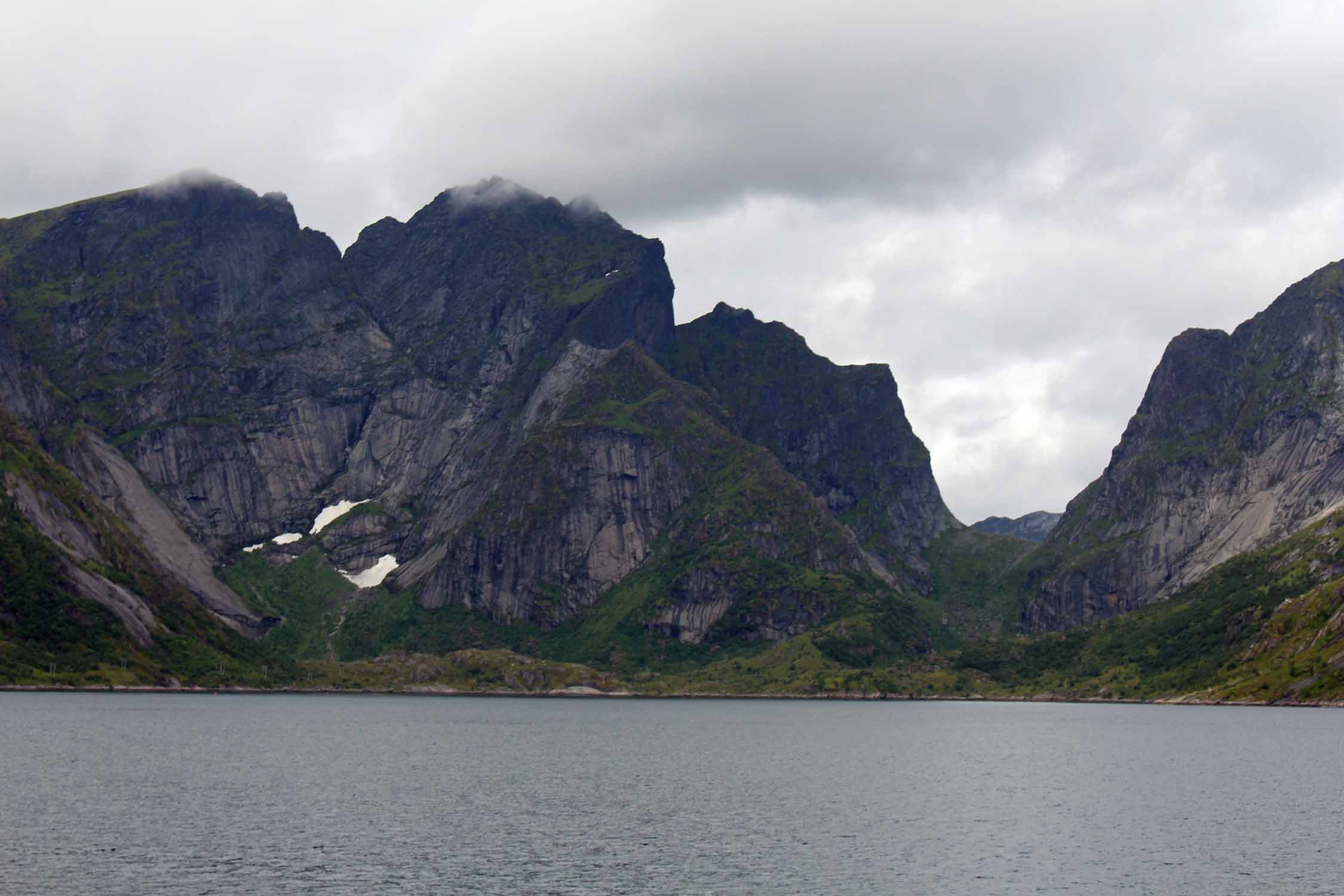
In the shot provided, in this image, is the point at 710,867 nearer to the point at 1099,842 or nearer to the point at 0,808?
the point at 1099,842

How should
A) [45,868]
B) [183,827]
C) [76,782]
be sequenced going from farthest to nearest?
1. [76,782]
2. [183,827]
3. [45,868]

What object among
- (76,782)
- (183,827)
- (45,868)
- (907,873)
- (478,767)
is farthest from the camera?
(478,767)

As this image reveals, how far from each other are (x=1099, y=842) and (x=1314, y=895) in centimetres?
2573

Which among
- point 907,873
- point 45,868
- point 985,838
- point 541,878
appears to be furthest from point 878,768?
point 45,868

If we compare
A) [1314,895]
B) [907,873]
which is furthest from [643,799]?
[1314,895]

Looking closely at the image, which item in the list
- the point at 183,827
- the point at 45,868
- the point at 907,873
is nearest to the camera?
the point at 45,868

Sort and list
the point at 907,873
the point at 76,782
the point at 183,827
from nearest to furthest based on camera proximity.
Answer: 1. the point at 907,873
2. the point at 183,827
3. the point at 76,782

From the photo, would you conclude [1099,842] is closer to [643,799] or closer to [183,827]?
[643,799]

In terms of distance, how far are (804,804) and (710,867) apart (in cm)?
4311

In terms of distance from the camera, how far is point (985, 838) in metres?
123

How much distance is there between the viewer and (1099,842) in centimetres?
12156

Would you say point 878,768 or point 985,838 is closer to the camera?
point 985,838

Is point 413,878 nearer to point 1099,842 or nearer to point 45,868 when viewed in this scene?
point 45,868

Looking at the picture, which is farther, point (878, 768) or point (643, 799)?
point (878, 768)
